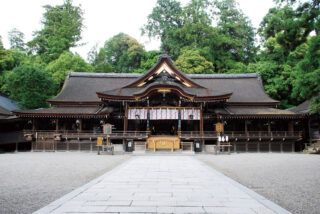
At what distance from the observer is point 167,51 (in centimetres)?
4600

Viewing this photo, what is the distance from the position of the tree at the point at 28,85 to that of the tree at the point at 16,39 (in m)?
31.8

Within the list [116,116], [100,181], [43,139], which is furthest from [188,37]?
[100,181]

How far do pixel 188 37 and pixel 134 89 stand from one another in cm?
2444

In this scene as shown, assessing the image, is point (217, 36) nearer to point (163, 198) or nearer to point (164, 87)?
point (164, 87)

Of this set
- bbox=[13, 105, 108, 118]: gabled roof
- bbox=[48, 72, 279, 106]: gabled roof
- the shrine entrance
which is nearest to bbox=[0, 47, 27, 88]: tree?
bbox=[48, 72, 279, 106]: gabled roof

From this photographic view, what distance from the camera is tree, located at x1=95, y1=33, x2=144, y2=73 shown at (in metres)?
45.6

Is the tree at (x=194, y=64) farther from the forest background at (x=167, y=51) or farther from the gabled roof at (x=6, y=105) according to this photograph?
the gabled roof at (x=6, y=105)

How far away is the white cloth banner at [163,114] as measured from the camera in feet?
67.6

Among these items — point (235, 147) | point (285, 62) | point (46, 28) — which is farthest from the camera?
point (46, 28)

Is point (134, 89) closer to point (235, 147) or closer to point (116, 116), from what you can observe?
point (116, 116)

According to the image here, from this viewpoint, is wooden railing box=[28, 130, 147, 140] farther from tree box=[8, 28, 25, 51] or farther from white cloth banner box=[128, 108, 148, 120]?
tree box=[8, 28, 25, 51]

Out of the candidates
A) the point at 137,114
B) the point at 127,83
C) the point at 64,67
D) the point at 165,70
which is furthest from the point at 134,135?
the point at 64,67

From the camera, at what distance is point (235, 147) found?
824 inches

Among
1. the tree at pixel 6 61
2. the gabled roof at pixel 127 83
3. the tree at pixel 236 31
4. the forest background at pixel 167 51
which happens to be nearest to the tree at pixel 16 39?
the forest background at pixel 167 51
